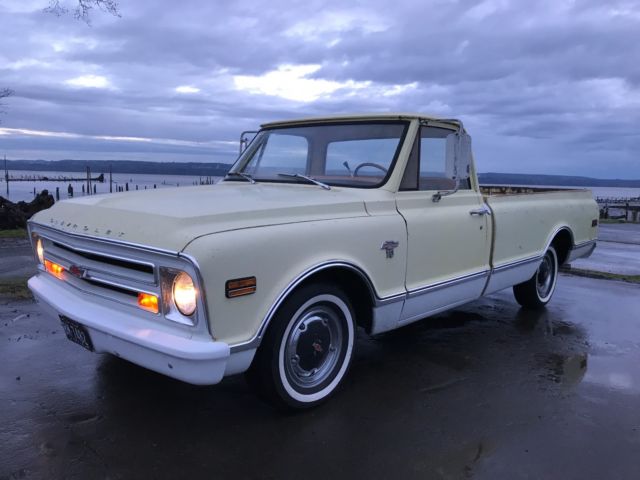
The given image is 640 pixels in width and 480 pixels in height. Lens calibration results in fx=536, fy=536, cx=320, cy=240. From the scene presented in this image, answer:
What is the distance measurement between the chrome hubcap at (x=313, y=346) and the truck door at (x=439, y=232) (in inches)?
25.2

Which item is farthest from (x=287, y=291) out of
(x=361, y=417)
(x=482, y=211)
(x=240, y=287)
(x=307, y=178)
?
(x=482, y=211)

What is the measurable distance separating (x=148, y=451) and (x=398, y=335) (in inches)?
105

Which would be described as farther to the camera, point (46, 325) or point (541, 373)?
point (46, 325)

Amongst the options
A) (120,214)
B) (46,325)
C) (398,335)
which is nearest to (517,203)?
(398,335)

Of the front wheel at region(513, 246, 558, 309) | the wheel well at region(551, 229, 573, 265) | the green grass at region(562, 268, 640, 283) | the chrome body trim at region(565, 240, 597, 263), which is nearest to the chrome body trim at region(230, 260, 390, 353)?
the front wheel at region(513, 246, 558, 309)

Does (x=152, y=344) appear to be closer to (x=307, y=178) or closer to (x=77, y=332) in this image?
(x=77, y=332)

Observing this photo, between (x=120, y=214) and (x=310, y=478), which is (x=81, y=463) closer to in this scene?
(x=310, y=478)

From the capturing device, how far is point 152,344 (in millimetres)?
2689

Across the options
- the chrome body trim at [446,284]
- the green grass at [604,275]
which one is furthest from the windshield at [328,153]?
the green grass at [604,275]

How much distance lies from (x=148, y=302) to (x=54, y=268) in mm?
1201

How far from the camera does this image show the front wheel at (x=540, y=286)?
5.90m

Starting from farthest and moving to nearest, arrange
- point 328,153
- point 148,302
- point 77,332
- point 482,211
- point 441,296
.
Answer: point 482,211
point 328,153
point 441,296
point 77,332
point 148,302

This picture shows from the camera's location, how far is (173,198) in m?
3.50

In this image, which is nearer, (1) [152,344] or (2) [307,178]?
(1) [152,344]
